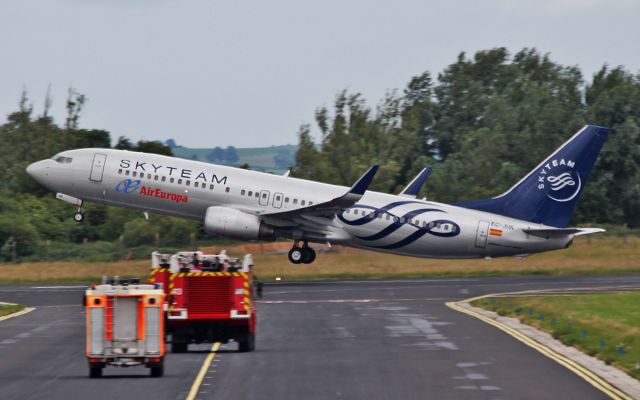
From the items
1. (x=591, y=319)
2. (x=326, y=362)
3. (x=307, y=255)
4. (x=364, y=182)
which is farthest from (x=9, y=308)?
(x=591, y=319)

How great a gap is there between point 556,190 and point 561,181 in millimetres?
465

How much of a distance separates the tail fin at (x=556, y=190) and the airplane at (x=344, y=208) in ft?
0.14

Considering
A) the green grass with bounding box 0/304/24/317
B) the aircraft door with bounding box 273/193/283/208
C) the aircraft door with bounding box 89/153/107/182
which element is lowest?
the green grass with bounding box 0/304/24/317

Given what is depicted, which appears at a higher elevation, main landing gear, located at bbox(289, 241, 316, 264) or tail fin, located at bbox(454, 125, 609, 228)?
tail fin, located at bbox(454, 125, 609, 228)

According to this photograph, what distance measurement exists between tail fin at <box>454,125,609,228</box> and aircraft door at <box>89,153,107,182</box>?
15213mm

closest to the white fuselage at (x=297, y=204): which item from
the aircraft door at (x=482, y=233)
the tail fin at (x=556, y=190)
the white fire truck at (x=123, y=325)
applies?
the aircraft door at (x=482, y=233)

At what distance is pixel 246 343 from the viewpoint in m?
27.4

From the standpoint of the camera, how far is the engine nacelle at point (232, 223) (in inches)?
1916

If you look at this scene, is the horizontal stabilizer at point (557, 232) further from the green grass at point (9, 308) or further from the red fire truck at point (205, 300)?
the red fire truck at point (205, 300)

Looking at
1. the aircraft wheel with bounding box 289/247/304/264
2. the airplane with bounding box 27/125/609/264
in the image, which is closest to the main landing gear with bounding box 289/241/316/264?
the aircraft wheel with bounding box 289/247/304/264

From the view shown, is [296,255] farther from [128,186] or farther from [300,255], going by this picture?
[128,186]

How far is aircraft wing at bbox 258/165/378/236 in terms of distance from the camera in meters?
47.5

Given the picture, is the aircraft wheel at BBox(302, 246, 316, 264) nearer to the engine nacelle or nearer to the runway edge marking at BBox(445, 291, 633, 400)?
the engine nacelle

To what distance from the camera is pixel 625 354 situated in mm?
26734
